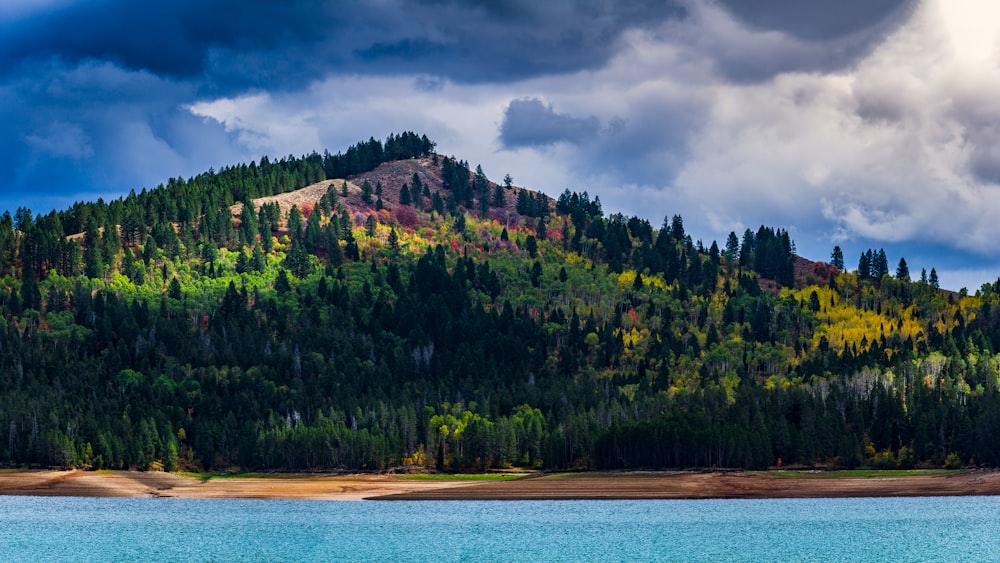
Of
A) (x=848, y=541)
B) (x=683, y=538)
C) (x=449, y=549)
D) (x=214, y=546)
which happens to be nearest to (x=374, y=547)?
(x=449, y=549)

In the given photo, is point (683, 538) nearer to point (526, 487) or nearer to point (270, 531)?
point (270, 531)

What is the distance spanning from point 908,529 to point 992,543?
1501cm

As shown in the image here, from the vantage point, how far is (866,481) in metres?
196

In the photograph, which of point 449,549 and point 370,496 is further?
point 370,496

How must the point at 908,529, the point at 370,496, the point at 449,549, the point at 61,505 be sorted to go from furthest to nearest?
the point at 370,496
the point at 61,505
the point at 908,529
the point at 449,549

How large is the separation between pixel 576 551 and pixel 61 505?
90.2m

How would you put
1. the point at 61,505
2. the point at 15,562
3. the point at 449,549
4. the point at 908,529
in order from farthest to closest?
the point at 61,505
the point at 908,529
the point at 449,549
the point at 15,562

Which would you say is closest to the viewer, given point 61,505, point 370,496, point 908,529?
point 908,529

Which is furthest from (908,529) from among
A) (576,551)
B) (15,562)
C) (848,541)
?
(15,562)

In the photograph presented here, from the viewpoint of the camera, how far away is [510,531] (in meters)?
135

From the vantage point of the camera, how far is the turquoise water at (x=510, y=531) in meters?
114

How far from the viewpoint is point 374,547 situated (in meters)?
121

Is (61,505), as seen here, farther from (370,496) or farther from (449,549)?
(449,549)

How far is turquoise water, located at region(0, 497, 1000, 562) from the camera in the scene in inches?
4476
